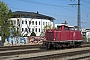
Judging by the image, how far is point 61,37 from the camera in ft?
105

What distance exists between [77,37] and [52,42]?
6.20 metres

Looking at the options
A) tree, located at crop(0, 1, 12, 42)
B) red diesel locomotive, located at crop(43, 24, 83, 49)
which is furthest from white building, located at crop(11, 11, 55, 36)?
red diesel locomotive, located at crop(43, 24, 83, 49)

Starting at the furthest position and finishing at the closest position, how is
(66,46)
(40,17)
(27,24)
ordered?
(40,17) → (27,24) → (66,46)

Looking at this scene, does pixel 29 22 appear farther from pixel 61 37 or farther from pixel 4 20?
pixel 61 37

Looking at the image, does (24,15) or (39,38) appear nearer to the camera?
(39,38)

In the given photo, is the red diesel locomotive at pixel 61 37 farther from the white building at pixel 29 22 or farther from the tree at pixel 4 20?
the white building at pixel 29 22

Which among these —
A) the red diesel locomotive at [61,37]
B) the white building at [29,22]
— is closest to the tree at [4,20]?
the white building at [29,22]

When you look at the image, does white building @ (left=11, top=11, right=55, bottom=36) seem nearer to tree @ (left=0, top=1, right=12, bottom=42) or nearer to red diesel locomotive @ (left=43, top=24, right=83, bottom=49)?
tree @ (left=0, top=1, right=12, bottom=42)

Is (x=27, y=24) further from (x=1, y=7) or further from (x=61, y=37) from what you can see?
(x=61, y=37)

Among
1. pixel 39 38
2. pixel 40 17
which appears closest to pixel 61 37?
pixel 39 38

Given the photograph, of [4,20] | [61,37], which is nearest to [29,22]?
[4,20]

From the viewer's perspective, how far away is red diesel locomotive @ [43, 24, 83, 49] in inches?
1218

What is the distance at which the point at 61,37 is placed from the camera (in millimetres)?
31906

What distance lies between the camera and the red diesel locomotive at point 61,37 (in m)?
30.9
